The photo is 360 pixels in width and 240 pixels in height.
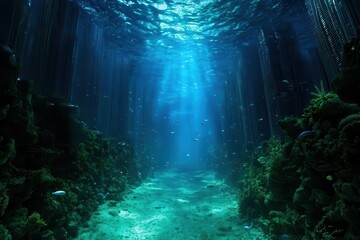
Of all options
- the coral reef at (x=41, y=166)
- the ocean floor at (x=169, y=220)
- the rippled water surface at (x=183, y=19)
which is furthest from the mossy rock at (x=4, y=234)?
the rippled water surface at (x=183, y=19)

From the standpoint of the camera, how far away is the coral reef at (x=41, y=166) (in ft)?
19.4

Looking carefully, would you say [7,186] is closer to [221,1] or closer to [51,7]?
[51,7]

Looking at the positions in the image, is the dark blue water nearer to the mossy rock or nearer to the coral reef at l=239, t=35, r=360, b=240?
the coral reef at l=239, t=35, r=360, b=240

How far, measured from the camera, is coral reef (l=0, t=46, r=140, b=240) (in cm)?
592

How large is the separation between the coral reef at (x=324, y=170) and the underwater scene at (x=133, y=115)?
3 cm

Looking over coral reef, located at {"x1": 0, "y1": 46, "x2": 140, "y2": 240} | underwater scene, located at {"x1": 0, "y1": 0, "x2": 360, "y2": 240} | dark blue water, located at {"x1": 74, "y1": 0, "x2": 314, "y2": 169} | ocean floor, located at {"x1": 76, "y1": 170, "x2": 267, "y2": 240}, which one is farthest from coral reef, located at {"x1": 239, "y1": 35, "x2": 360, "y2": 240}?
dark blue water, located at {"x1": 74, "y1": 0, "x2": 314, "y2": 169}

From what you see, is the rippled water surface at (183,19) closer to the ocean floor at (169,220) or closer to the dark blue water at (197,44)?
the dark blue water at (197,44)

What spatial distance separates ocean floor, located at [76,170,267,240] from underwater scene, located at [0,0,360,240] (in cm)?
8

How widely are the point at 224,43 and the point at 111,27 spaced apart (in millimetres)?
Result: 9906

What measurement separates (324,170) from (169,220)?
7.72 meters

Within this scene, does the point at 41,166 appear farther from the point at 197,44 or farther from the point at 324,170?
the point at 197,44

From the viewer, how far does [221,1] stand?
15219 mm

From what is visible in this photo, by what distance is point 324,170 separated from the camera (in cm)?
586

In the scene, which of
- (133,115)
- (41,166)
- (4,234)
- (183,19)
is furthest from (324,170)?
(133,115)
